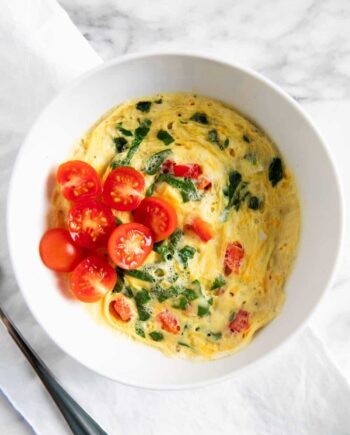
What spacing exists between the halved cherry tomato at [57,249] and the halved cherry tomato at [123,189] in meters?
0.23

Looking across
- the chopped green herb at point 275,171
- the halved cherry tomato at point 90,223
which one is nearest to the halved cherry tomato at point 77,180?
the halved cherry tomato at point 90,223

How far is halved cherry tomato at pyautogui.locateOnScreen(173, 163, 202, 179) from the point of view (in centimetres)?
279

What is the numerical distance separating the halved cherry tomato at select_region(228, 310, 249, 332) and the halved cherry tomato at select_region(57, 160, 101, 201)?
30.9 inches

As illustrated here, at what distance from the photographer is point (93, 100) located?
2.68 meters

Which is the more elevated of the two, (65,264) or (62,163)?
(62,163)

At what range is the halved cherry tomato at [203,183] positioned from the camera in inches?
110

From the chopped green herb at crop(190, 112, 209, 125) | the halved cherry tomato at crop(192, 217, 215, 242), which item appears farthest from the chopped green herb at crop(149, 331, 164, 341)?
the chopped green herb at crop(190, 112, 209, 125)

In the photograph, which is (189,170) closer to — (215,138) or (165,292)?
(215,138)

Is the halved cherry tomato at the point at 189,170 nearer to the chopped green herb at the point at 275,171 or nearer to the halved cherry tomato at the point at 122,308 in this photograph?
the chopped green herb at the point at 275,171

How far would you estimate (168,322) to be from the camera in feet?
9.25

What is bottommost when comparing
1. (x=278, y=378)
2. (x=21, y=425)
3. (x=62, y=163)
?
(x=21, y=425)

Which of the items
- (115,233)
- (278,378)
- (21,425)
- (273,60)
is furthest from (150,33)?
(21,425)

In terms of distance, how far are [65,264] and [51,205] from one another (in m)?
0.26

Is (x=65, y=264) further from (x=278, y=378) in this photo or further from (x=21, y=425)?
(x=278, y=378)
